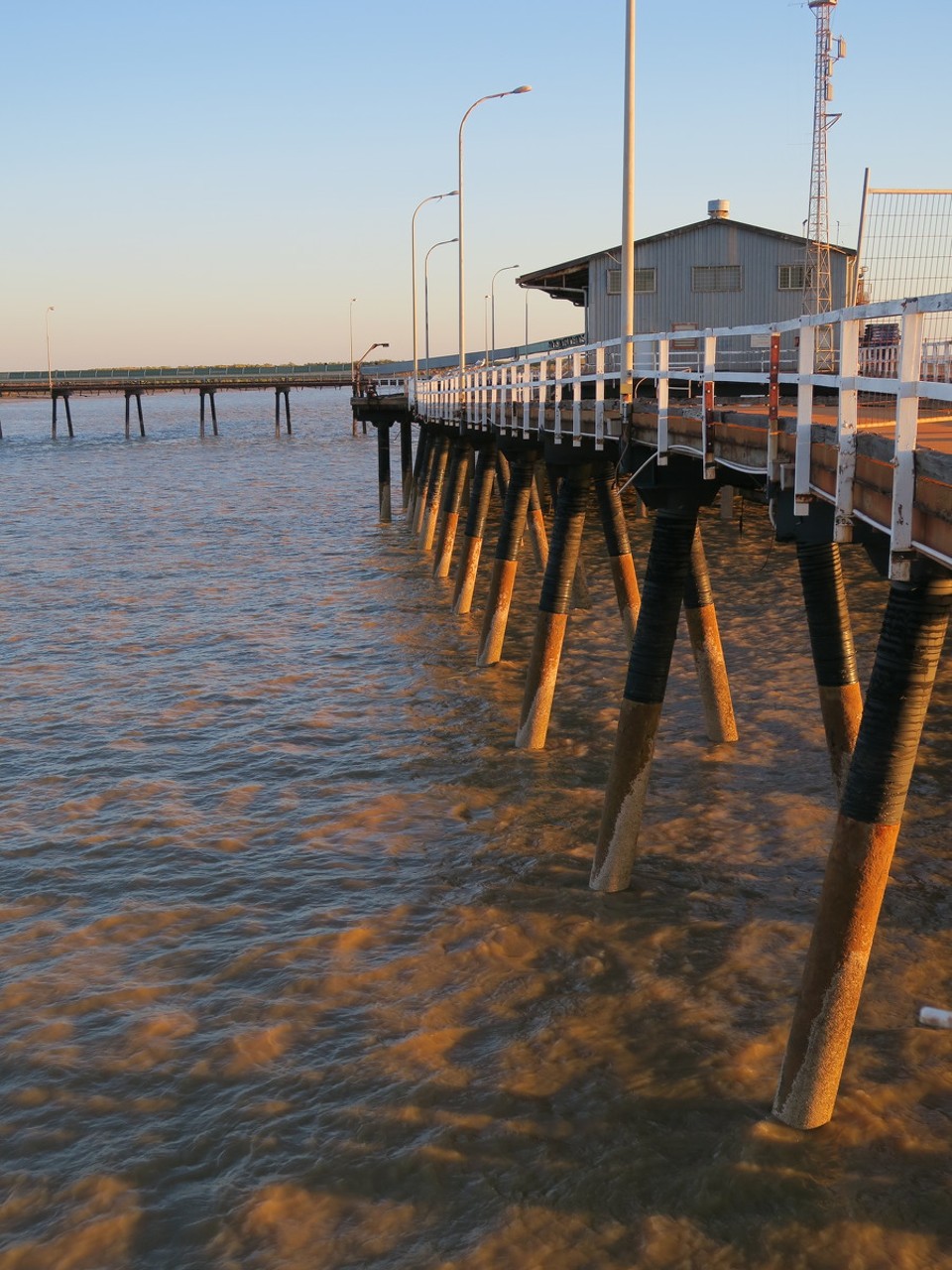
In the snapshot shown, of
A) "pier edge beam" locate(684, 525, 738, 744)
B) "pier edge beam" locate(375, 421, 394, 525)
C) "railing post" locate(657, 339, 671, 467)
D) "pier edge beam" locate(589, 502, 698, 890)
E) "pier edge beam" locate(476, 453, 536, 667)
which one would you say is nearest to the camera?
"railing post" locate(657, 339, 671, 467)

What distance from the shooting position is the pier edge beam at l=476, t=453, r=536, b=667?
17.0m

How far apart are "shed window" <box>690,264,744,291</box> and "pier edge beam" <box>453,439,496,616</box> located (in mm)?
11027

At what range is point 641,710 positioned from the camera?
9781 millimetres

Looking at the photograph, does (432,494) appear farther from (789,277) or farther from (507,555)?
(507,555)

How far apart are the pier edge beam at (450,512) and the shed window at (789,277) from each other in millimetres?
9834

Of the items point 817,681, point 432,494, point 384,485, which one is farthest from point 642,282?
point 817,681

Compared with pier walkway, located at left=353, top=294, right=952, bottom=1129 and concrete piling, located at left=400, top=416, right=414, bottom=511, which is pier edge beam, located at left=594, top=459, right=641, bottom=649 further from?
concrete piling, located at left=400, top=416, right=414, bottom=511

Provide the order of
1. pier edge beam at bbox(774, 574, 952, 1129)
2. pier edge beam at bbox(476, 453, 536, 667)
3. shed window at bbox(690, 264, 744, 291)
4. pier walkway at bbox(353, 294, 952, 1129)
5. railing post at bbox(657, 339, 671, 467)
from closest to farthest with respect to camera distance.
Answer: pier walkway at bbox(353, 294, 952, 1129)
pier edge beam at bbox(774, 574, 952, 1129)
railing post at bbox(657, 339, 671, 467)
pier edge beam at bbox(476, 453, 536, 667)
shed window at bbox(690, 264, 744, 291)


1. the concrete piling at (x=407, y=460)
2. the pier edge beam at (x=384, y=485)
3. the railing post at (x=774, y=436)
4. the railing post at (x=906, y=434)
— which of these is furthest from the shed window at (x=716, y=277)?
the railing post at (x=906, y=434)

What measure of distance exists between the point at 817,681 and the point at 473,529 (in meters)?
10.2

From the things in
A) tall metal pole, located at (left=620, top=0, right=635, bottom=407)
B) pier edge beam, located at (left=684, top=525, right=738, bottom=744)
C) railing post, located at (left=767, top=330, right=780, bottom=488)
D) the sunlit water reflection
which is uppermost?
tall metal pole, located at (left=620, top=0, right=635, bottom=407)

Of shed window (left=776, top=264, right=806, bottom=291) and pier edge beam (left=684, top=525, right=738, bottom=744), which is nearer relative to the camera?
pier edge beam (left=684, top=525, right=738, bottom=744)

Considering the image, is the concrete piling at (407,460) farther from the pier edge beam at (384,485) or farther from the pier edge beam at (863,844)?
the pier edge beam at (863,844)

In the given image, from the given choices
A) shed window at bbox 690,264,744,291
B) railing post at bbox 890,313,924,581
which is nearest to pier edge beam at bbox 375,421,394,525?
shed window at bbox 690,264,744,291
